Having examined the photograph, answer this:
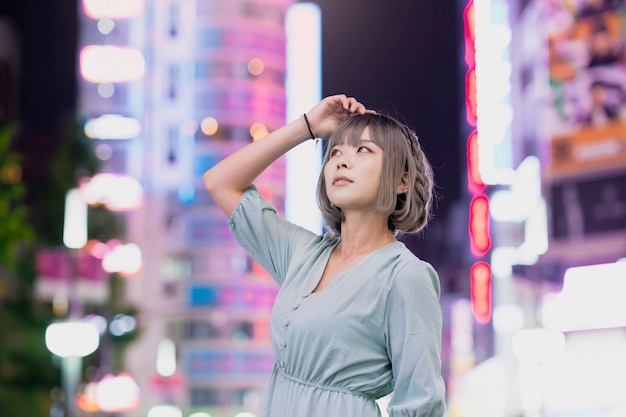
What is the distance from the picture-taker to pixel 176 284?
19703 millimetres

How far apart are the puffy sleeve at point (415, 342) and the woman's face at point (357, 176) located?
0.45 ft

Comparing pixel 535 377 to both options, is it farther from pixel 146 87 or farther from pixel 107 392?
pixel 146 87

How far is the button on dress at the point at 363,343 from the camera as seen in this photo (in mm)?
1324

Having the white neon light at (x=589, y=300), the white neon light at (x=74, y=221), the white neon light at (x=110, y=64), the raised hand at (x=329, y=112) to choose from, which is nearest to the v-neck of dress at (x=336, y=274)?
the raised hand at (x=329, y=112)

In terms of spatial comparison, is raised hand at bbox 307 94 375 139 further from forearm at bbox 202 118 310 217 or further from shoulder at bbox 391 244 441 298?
shoulder at bbox 391 244 441 298

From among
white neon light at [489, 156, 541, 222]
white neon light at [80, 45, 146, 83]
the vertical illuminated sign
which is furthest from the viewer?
white neon light at [80, 45, 146, 83]

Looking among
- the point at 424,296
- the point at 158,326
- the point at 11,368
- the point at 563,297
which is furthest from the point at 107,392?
the point at 424,296

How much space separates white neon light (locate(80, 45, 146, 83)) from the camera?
1872cm

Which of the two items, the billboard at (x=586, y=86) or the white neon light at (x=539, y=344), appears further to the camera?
the white neon light at (x=539, y=344)

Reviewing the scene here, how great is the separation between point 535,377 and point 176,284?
337 inches

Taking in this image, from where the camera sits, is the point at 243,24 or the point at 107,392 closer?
the point at 107,392

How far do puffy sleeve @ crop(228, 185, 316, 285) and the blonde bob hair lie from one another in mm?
107

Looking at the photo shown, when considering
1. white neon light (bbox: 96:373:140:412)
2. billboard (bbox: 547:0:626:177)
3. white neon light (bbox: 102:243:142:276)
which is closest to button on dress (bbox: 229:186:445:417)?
billboard (bbox: 547:0:626:177)

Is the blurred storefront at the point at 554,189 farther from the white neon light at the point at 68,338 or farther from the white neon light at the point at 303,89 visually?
the white neon light at the point at 68,338
